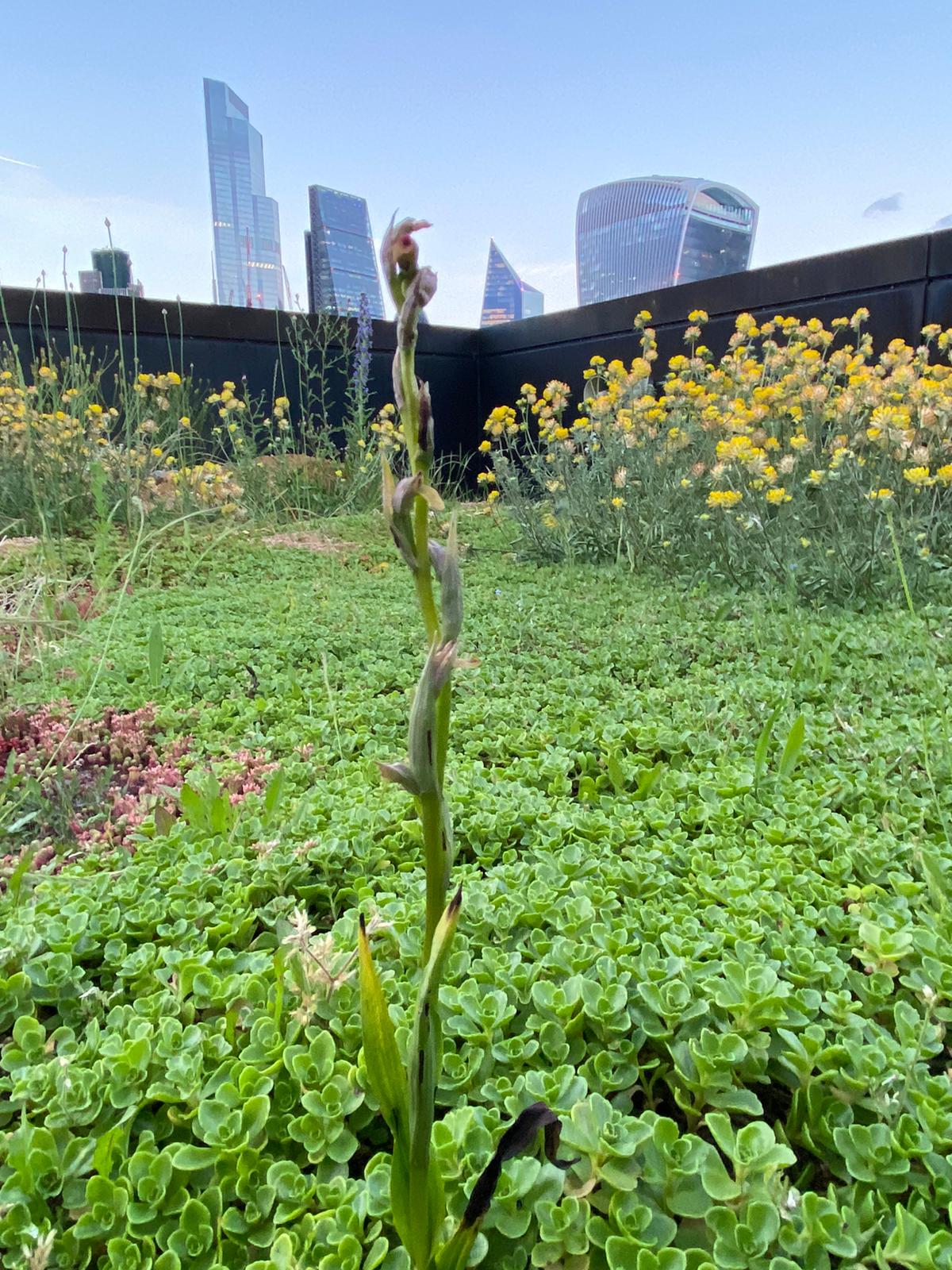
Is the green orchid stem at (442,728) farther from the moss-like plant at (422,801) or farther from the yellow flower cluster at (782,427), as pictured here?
the yellow flower cluster at (782,427)

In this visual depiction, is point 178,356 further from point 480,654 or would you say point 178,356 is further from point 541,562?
point 480,654

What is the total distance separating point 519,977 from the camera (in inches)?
41.5

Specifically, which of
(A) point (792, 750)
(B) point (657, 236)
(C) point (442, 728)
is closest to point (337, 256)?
(B) point (657, 236)

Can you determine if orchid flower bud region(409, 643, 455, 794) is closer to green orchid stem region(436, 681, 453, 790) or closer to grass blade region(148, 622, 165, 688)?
green orchid stem region(436, 681, 453, 790)

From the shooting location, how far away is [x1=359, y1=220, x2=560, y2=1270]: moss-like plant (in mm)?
467

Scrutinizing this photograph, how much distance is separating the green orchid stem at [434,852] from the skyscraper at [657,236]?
22.9 ft

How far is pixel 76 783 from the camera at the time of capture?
2023 mm

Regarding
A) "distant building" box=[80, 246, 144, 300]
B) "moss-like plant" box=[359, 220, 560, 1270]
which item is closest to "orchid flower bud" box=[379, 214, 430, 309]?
"moss-like plant" box=[359, 220, 560, 1270]

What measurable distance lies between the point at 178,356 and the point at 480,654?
19.8ft

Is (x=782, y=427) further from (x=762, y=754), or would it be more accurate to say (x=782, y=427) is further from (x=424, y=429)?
(x=424, y=429)

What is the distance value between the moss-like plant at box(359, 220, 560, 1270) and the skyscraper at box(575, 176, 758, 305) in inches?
272

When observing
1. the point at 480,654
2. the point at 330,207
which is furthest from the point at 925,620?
the point at 330,207

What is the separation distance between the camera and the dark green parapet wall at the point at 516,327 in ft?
18.4

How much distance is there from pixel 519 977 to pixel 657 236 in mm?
12175
